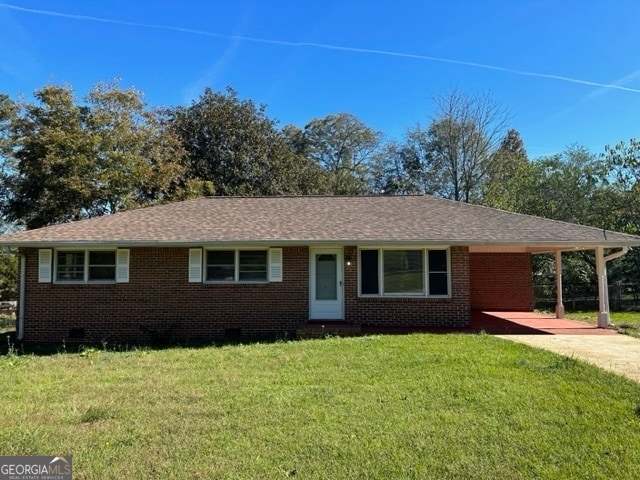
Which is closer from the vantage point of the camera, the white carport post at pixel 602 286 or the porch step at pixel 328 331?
the porch step at pixel 328 331

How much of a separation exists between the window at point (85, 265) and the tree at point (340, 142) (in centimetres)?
2892

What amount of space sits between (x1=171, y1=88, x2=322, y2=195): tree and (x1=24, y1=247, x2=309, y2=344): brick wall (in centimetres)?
1565

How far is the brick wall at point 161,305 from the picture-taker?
1202 centimetres

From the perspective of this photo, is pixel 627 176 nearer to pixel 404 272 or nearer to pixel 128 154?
pixel 404 272

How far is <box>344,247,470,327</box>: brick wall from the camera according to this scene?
39.5 feet

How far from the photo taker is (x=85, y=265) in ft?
39.9

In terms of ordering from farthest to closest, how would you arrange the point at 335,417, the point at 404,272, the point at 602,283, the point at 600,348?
the point at 404,272 < the point at 602,283 < the point at 600,348 < the point at 335,417

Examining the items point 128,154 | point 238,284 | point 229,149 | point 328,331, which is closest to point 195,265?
point 238,284

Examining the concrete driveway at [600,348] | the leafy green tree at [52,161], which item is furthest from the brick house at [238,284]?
the leafy green tree at [52,161]

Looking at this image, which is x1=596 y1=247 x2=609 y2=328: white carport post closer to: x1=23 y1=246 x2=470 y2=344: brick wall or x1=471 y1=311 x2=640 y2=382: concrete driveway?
x1=471 y1=311 x2=640 y2=382: concrete driveway

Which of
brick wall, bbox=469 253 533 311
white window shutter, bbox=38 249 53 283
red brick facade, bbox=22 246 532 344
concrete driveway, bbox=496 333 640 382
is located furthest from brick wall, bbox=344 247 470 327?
white window shutter, bbox=38 249 53 283

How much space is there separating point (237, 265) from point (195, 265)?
1053mm

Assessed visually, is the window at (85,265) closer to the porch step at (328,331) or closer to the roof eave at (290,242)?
the roof eave at (290,242)

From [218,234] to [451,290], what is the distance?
6046 mm
